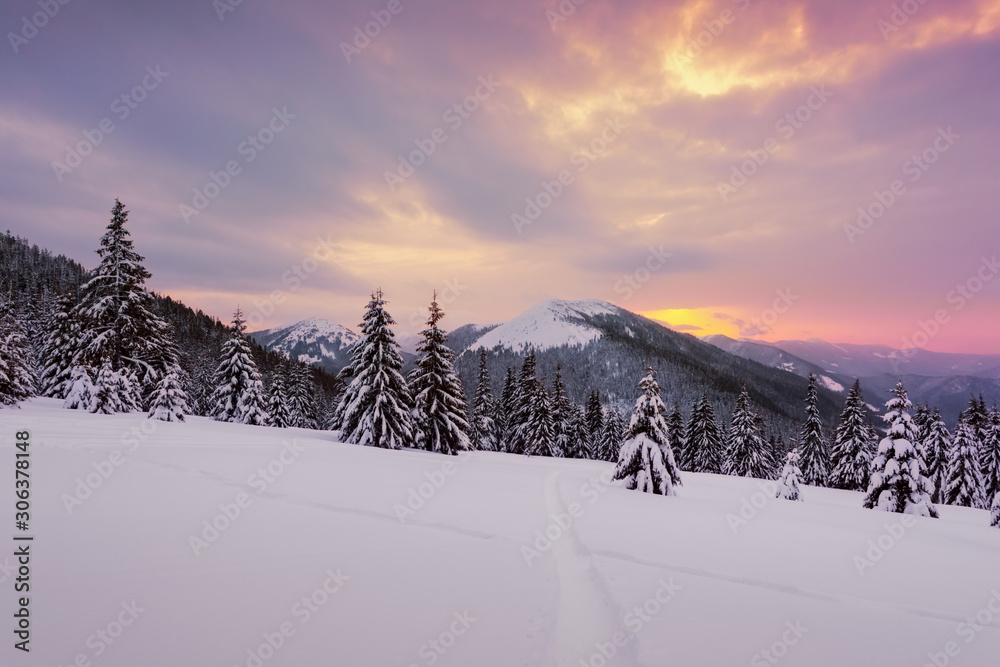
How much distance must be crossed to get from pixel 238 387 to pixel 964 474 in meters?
62.9

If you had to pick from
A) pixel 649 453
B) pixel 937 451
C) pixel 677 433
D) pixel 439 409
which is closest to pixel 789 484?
pixel 649 453

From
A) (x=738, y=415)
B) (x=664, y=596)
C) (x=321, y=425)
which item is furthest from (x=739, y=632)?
(x=321, y=425)

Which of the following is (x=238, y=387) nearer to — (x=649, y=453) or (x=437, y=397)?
(x=437, y=397)

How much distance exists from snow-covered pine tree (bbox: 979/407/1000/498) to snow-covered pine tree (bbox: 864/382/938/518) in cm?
2524

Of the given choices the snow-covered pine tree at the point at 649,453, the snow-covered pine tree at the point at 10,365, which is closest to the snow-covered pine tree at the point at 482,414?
the snow-covered pine tree at the point at 649,453

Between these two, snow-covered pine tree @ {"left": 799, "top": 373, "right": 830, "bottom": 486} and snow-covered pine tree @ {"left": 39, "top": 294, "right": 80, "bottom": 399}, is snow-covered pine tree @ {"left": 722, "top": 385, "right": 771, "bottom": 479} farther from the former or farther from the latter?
snow-covered pine tree @ {"left": 39, "top": 294, "right": 80, "bottom": 399}

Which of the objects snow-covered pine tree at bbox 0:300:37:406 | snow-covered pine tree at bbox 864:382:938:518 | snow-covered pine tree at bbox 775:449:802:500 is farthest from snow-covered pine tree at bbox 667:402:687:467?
snow-covered pine tree at bbox 0:300:37:406

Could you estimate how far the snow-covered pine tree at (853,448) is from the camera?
41.7 metres

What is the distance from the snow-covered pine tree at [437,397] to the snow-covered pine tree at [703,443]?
3384 cm

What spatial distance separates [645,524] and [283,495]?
28.5ft

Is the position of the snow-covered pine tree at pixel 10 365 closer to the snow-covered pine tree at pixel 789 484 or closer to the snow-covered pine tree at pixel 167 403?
the snow-covered pine tree at pixel 167 403

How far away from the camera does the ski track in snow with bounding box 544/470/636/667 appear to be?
4.65 meters

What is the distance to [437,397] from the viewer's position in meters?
29.8

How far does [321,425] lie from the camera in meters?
72.9
